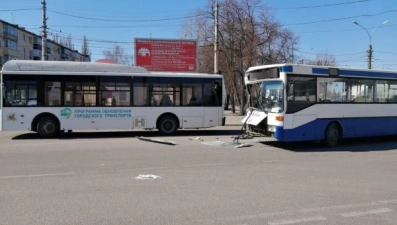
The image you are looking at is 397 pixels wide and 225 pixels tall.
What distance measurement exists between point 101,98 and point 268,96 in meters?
7.18

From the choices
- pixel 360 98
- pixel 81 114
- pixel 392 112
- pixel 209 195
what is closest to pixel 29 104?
pixel 81 114

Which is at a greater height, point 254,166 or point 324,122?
point 324,122

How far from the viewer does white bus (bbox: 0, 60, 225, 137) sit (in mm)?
14867

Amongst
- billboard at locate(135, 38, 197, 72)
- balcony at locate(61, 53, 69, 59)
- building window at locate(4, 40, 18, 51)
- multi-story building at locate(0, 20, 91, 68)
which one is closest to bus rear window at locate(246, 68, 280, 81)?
billboard at locate(135, 38, 197, 72)

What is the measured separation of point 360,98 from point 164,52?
62.3 feet

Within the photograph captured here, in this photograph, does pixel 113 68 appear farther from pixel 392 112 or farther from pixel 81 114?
pixel 392 112

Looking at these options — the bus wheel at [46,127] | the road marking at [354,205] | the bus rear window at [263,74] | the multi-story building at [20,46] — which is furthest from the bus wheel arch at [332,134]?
the multi-story building at [20,46]

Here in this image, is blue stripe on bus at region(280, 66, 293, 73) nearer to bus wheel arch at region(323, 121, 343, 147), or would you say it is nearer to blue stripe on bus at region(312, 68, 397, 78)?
blue stripe on bus at region(312, 68, 397, 78)

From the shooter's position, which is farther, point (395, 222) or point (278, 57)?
point (278, 57)

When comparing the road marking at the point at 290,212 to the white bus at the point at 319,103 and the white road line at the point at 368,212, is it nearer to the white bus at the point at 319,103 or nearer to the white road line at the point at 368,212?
the white road line at the point at 368,212

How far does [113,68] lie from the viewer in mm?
16109

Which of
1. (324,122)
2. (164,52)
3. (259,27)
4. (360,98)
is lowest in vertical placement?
(324,122)

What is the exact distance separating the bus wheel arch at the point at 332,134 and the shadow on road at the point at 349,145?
22 cm


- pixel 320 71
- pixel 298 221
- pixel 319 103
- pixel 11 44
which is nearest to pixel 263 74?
pixel 320 71
